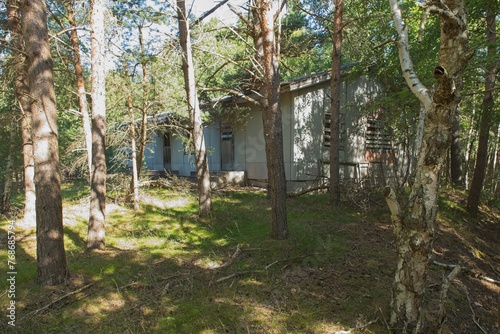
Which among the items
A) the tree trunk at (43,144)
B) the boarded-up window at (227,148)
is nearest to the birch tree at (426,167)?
the tree trunk at (43,144)

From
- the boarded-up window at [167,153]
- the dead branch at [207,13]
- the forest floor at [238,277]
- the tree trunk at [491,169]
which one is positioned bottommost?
the forest floor at [238,277]

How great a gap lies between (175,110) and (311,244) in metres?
6.16

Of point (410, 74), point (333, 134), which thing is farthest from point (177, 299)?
point (333, 134)

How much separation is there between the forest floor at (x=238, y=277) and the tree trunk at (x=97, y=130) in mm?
468

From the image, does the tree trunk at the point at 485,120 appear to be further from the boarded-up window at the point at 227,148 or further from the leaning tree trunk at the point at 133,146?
the boarded-up window at the point at 227,148

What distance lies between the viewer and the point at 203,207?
28.0 feet

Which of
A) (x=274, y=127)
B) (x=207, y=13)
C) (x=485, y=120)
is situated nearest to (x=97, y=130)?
(x=274, y=127)

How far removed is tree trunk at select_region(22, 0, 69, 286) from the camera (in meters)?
4.39

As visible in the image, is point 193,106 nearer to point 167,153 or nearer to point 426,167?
point 426,167

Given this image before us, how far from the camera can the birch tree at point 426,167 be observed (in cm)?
321

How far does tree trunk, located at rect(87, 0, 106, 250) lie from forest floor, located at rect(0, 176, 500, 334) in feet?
1.54

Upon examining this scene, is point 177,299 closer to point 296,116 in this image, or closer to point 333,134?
point 333,134

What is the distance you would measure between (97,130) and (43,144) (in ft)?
6.41

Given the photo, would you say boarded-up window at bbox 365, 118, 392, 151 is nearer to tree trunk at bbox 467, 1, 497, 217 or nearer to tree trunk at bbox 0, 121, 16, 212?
tree trunk at bbox 467, 1, 497, 217
